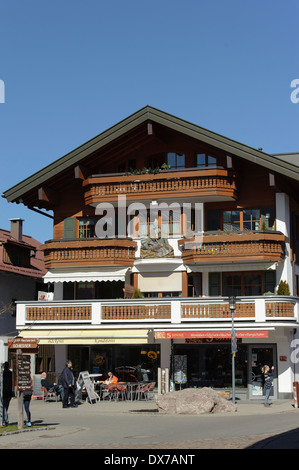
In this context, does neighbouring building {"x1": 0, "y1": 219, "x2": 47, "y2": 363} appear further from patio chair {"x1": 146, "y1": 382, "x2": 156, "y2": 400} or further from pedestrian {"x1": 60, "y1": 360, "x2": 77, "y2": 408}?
pedestrian {"x1": 60, "y1": 360, "x2": 77, "y2": 408}

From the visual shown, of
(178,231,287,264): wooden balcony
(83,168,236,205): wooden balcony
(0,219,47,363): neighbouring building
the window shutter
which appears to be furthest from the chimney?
(178,231,287,264): wooden balcony

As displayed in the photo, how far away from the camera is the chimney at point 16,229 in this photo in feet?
150

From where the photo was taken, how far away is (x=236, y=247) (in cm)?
3297

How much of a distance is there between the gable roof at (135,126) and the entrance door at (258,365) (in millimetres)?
7244

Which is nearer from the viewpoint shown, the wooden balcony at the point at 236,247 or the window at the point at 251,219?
the wooden balcony at the point at 236,247

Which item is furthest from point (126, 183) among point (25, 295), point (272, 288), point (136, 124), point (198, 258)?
point (25, 295)

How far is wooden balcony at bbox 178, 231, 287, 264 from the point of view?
3262cm

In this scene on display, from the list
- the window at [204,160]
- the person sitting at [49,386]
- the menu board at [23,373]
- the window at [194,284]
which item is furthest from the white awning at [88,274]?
the menu board at [23,373]

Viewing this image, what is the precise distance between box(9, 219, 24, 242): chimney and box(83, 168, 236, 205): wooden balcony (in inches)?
424

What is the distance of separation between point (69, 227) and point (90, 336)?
6.26 meters

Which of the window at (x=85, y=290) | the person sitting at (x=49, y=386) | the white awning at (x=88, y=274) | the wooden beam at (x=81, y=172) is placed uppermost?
the wooden beam at (x=81, y=172)

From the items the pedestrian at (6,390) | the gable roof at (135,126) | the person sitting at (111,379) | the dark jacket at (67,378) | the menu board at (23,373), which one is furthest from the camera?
the gable roof at (135,126)

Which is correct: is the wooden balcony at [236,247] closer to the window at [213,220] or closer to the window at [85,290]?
the window at [213,220]

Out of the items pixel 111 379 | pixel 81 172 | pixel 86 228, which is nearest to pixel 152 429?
pixel 111 379
